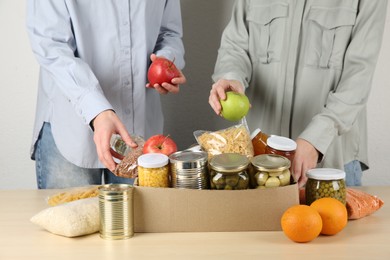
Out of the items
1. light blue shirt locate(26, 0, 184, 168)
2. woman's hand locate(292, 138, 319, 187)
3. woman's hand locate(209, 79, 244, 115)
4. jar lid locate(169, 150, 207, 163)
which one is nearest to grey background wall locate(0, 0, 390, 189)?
light blue shirt locate(26, 0, 184, 168)

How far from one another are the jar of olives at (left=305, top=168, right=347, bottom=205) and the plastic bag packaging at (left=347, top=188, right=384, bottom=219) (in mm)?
36

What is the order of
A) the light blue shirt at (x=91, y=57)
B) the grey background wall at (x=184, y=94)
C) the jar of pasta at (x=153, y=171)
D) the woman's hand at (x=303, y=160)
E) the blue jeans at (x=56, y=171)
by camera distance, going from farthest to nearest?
the grey background wall at (x=184, y=94) < the blue jeans at (x=56, y=171) < the light blue shirt at (x=91, y=57) < the woman's hand at (x=303, y=160) < the jar of pasta at (x=153, y=171)

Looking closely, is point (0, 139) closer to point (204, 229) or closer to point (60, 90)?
point (60, 90)

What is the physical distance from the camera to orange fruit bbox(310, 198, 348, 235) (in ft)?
4.44

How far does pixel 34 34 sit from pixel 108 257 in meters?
0.87

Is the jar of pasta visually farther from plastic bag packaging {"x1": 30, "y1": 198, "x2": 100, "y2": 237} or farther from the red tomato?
the red tomato

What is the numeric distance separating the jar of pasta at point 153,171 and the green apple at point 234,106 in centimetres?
31

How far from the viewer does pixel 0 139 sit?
2.55m

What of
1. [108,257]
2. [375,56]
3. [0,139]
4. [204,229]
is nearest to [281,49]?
[375,56]

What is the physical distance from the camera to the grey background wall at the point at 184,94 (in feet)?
8.09

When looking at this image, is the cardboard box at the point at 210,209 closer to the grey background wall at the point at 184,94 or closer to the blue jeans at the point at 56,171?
the blue jeans at the point at 56,171

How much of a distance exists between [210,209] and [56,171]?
77 centimetres

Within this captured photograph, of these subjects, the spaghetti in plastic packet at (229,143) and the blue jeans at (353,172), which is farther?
the blue jeans at (353,172)

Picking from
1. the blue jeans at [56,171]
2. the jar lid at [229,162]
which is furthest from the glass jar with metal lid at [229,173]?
the blue jeans at [56,171]
